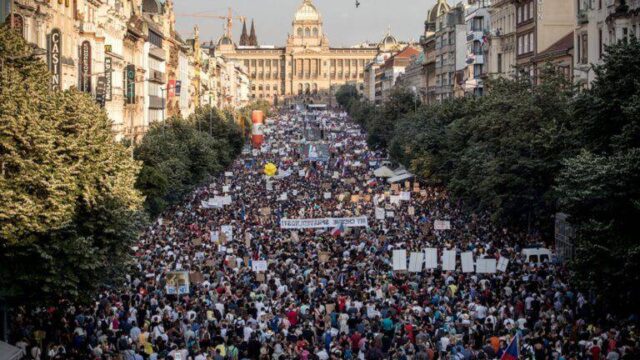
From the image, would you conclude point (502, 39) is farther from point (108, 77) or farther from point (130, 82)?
point (108, 77)

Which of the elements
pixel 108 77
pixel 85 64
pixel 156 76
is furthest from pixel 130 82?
pixel 156 76

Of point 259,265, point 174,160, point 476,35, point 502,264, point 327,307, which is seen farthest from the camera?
point 476,35

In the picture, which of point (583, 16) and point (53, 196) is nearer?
point (53, 196)

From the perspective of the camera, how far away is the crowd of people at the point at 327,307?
85.1 ft

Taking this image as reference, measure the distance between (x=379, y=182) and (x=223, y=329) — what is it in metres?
52.3

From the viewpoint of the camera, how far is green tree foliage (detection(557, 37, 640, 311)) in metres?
25.9

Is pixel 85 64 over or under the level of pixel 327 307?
over

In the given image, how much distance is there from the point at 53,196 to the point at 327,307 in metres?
7.16

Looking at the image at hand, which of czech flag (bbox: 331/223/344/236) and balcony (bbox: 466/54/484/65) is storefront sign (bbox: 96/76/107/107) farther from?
balcony (bbox: 466/54/484/65)

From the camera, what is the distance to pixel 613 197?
88.0ft

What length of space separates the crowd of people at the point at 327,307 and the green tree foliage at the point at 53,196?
1353 mm

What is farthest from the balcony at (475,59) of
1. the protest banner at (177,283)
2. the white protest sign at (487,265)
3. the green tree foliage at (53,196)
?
the protest banner at (177,283)

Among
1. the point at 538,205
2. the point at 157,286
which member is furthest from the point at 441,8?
the point at 157,286

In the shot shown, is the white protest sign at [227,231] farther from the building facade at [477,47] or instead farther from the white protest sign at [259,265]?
the building facade at [477,47]
